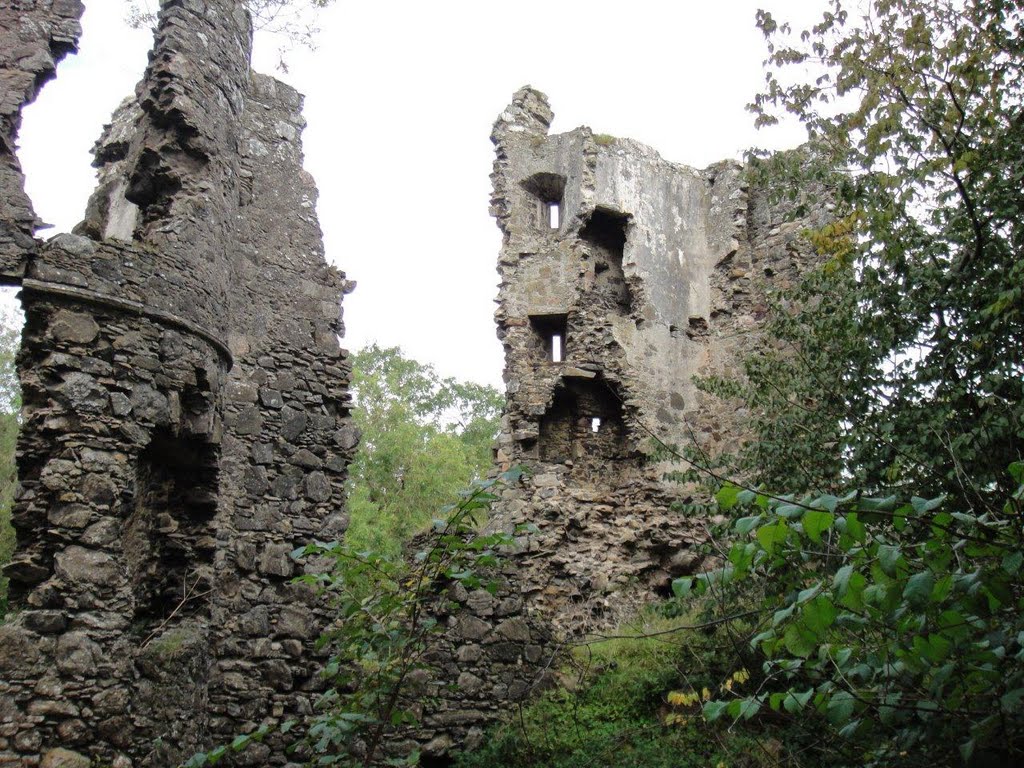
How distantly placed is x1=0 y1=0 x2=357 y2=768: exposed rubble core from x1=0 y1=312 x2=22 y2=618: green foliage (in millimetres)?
4236

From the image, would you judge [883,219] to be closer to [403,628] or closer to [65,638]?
[403,628]

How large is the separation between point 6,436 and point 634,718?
15.4m

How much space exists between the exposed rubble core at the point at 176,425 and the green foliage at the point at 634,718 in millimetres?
2308

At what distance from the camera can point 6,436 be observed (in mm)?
19922

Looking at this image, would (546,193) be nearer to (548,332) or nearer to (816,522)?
(548,332)

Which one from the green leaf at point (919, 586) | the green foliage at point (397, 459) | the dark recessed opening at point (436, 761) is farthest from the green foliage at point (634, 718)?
the green foliage at point (397, 459)

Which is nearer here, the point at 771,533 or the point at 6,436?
the point at 771,533

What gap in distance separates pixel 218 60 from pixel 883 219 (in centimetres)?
589

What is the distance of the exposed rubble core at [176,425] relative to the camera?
256 inches

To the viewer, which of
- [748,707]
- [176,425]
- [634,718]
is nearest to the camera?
[748,707]

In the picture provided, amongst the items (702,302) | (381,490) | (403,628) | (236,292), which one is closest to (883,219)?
(403,628)

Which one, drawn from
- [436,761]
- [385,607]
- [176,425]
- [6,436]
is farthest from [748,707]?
[6,436]

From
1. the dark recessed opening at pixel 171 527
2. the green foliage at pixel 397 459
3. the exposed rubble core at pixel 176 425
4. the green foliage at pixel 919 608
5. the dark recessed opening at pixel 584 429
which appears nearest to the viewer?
the green foliage at pixel 919 608

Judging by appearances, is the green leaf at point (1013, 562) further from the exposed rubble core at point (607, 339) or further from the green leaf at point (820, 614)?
the exposed rubble core at point (607, 339)
